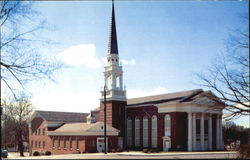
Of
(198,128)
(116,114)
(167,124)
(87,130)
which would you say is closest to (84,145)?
(87,130)

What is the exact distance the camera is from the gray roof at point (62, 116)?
60094 mm

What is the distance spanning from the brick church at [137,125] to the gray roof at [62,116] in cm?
20

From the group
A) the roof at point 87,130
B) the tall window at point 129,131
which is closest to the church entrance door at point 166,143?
the roof at point 87,130

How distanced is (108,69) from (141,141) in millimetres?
13318

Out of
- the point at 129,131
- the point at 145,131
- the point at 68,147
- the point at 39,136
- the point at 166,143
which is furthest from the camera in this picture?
the point at 39,136

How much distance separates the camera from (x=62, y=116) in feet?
206

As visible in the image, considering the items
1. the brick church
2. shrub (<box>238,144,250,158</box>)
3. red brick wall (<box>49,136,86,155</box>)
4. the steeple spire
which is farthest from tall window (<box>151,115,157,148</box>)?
shrub (<box>238,144,250,158</box>)

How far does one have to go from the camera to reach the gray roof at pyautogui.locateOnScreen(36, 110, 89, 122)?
60094 millimetres

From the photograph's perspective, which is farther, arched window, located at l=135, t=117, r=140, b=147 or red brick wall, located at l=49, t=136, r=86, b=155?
arched window, located at l=135, t=117, r=140, b=147

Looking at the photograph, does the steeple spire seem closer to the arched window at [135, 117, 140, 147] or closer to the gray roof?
the arched window at [135, 117, 140, 147]

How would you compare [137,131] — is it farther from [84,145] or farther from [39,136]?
[39,136]

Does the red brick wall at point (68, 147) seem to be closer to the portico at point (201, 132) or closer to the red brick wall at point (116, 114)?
the red brick wall at point (116, 114)

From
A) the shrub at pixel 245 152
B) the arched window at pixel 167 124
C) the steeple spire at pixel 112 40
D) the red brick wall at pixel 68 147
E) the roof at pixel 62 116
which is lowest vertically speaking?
the red brick wall at pixel 68 147

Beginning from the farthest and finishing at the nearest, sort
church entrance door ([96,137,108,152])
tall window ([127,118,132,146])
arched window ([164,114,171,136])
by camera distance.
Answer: tall window ([127,118,132,146]), arched window ([164,114,171,136]), church entrance door ([96,137,108,152])
